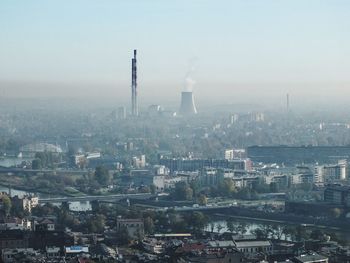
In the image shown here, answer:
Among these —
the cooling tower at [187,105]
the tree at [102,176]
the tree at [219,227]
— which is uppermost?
the cooling tower at [187,105]

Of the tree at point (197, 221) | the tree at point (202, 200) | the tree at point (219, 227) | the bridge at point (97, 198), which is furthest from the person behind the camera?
the bridge at point (97, 198)

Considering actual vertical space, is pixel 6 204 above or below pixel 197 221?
above

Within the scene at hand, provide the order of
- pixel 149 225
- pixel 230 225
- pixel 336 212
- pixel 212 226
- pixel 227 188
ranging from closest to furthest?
pixel 149 225
pixel 230 225
pixel 212 226
pixel 336 212
pixel 227 188

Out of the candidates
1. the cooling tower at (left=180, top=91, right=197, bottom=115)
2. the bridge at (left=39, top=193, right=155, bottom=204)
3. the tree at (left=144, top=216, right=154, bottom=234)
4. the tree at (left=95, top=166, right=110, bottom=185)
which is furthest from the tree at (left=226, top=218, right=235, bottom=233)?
the cooling tower at (left=180, top=91, right=197, bottom=115)

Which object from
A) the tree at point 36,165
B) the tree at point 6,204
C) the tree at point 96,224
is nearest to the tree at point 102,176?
the tree at point 36,165

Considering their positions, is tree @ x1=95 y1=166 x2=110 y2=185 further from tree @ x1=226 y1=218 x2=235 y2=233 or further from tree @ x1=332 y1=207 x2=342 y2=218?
tree @ x1=332 y1=207 x2=342 y2=218

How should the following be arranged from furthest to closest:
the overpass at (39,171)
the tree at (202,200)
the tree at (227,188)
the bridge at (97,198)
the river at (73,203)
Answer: the overpass at (39,171) → the tree at (227,188) → the bridge at (97,198) → the tree at (202,200) → the river at (73,203)

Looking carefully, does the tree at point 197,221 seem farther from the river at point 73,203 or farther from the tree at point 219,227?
the river at point 73,203

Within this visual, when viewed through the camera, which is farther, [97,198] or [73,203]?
[97,198]

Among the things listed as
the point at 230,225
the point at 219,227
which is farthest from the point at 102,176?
the point at 230,225

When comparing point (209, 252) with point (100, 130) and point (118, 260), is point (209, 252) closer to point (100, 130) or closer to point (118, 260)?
point (118, 260)

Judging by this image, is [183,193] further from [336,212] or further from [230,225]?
[230,225]
